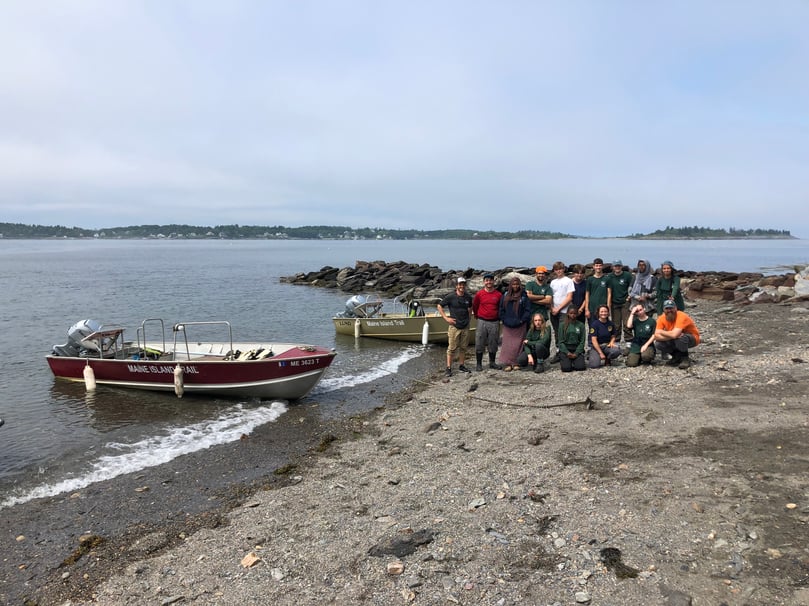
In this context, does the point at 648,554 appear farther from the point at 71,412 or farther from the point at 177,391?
the point at 71,412

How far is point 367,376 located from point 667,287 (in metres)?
8.00

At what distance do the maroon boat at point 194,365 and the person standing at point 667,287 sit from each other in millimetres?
7271

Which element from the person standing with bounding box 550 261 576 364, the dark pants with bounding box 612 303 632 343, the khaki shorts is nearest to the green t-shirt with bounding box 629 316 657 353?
the dark pants with bounding box 612 303 632 343

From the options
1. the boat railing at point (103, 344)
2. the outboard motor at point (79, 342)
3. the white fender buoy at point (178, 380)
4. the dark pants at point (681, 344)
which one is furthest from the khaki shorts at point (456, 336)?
the outboard motor at point (79, 342)

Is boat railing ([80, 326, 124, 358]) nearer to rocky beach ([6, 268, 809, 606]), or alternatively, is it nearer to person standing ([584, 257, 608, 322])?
Result: rocky beach ([6, 268, 809, 606])

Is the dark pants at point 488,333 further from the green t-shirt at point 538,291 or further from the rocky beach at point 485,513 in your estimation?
the rocky beach at point 485,513

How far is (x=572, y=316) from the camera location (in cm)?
1122

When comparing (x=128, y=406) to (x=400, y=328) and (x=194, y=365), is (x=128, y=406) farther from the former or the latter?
(x=400, y=328)

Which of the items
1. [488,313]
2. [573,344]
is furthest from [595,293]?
[488,313]

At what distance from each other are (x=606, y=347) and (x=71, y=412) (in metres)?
11.9

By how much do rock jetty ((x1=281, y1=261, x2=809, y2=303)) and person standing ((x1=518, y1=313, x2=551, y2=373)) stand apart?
11372mm

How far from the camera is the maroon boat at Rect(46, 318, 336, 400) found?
40.4ft

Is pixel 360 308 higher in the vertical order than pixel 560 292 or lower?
lower

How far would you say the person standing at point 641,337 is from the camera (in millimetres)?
10852
